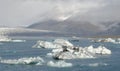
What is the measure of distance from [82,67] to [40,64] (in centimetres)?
765

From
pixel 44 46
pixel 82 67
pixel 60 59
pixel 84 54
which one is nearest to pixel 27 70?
pixel 82 67

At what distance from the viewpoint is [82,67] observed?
2923 inches

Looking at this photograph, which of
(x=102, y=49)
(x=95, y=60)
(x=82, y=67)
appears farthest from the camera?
Result: (x=102, y=49)

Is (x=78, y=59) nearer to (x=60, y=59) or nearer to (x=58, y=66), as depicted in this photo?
(x=60, y=59)

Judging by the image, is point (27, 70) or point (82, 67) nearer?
point (27, 70)

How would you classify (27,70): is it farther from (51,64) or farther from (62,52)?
(62,52)

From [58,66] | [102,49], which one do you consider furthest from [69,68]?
[102,49]

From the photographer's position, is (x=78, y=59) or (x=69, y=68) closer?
(x=69, y=68)

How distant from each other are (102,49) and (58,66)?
3013 cm

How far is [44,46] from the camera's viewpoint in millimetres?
127625

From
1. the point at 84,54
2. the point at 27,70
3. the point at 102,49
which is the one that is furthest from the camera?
the point at 102,49

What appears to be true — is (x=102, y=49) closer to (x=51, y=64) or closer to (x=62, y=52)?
(x=62, y=52)

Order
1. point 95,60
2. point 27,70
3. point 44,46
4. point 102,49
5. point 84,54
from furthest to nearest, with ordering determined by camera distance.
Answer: point 44,46 < point 102,49 < point 84,54 < point 95,60 < point 27,70

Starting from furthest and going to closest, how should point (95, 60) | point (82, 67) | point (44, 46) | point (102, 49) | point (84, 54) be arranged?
1. point (44, 46)
2. point (102, 49)
3. point (84, 54)
4. point (95, 60)
5. point (82, 67)
